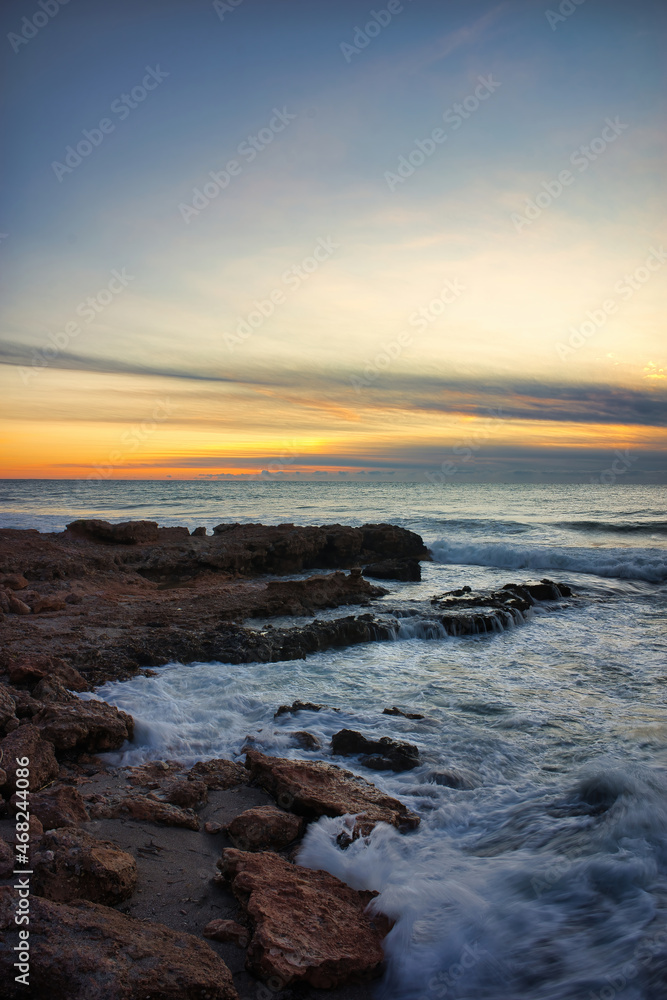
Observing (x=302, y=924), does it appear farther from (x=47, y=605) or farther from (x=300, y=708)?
(x=47, y=605)

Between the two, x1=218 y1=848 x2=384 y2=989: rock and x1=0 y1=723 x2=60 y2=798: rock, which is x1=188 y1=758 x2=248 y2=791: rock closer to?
x1=0 y1=723 x2=60 y2=798: rock

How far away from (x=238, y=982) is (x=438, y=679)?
20.9ft

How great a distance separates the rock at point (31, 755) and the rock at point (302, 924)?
1.91 m

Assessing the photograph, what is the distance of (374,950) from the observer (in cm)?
340

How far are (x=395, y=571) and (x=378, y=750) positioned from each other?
39.4 feet

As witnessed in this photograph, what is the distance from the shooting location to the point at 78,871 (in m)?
3.41

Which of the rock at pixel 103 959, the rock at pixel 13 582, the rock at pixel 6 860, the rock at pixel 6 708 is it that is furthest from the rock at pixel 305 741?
the rock at pixel 13 582

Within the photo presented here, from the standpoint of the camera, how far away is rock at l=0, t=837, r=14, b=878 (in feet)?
10.8

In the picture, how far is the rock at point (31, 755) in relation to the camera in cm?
455

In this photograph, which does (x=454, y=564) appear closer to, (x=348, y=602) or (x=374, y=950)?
(x=348, y=602)

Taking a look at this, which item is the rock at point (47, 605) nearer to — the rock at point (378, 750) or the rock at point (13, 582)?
the rock at point (13, 582)

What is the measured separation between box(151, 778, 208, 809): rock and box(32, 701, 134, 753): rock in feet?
3.54

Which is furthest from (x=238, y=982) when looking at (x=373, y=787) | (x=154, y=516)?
(x=154, y=516)

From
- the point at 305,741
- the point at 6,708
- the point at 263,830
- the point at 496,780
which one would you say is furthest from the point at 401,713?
the point at 6,708
